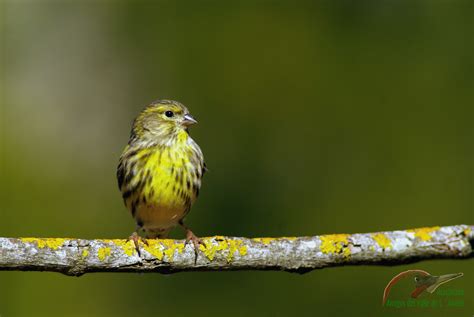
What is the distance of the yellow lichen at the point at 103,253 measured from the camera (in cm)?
402

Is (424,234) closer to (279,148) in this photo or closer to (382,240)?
(382,240)

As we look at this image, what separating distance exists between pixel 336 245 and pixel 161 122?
197 cm

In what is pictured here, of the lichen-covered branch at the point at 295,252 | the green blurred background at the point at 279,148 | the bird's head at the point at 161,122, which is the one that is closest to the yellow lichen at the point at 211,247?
the lichen-covered branch at the point at 295,252

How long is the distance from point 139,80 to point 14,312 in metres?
5.54

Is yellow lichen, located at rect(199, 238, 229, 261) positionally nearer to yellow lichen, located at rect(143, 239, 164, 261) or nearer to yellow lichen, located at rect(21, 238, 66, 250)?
yellow lichen, located at rect(143, 239, 164, 261)

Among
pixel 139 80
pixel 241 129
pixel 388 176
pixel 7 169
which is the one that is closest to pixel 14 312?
pixel 7 169

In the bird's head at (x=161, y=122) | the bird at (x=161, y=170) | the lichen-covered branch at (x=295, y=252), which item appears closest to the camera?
the lichen-covered branch at (x=295, y=252)

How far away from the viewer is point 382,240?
414 centimetres

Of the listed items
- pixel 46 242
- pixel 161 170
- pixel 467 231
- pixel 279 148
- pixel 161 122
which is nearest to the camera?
pixel 46 242

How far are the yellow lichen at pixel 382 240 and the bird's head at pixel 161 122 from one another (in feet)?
6.20

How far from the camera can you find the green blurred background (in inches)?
274

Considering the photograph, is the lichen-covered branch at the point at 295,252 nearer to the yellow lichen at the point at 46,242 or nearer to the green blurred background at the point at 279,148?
the yellow lichen at the point at 46,242

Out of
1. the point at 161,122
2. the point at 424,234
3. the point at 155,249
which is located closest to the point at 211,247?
the point at 155,249

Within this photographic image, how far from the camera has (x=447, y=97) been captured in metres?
8.56
